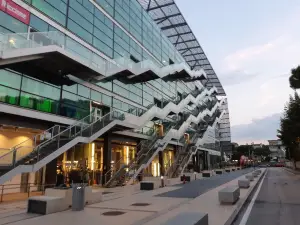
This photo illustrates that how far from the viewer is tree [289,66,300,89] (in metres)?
37.1

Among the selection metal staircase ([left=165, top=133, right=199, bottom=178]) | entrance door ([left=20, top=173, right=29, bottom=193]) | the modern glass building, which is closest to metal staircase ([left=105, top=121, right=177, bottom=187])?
the modern glass building

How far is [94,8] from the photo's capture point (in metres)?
29.7

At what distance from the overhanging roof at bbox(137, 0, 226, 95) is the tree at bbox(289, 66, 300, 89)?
20603 mm

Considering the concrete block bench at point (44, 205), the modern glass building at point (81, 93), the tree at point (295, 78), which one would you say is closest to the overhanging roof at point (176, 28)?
the modern glass building at point (81, 93)

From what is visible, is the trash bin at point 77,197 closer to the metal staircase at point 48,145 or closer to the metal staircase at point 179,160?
the metal staircase at point 48,145

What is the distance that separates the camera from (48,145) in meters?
18.5

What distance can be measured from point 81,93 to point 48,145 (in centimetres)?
Answer: 817

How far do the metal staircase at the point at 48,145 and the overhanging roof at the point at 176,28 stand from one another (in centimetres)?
2743

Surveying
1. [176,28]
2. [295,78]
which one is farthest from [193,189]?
[176,28]

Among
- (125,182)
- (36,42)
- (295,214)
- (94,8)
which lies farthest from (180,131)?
(295,214)

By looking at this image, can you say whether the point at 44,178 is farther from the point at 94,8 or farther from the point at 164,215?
the point at 94,8

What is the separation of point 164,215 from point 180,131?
108 ft

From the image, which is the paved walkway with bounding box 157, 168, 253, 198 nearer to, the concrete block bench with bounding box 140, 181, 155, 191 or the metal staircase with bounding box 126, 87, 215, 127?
the concrete block bench with bounding box 140, 181, 155, 191

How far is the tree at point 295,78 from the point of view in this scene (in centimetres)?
3712
